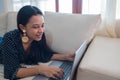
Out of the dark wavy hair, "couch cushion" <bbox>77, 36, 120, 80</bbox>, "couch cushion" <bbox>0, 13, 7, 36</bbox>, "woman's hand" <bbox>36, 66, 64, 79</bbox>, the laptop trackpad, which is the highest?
the dark wavy hair

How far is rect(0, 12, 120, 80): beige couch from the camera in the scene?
43.5 inches

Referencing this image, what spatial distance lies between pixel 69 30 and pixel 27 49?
380mm

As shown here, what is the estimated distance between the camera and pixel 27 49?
4.76ft

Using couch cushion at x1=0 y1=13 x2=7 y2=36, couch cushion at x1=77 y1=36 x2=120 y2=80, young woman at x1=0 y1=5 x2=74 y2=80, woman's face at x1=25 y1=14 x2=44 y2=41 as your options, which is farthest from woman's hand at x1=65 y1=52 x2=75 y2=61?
couch cushion at x1=0 y1=13 x2=7 y2=36

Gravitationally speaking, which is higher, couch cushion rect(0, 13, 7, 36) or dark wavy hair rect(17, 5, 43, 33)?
dark wavy hair rect(17, 5, 43, 33)

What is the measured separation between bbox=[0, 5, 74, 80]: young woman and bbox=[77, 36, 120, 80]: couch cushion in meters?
0.18

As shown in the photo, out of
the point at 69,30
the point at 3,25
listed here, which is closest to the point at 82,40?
the point at 69,30

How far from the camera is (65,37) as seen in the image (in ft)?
5.02

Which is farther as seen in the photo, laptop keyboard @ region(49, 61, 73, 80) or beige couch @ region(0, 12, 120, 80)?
laptop keyboard @ region(49, 61, 73, 80)

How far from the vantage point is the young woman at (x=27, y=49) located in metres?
1.20

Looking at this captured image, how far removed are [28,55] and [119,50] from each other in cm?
69

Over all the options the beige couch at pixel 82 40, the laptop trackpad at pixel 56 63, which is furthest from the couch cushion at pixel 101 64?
the laptop trackpad at pixel 56 63

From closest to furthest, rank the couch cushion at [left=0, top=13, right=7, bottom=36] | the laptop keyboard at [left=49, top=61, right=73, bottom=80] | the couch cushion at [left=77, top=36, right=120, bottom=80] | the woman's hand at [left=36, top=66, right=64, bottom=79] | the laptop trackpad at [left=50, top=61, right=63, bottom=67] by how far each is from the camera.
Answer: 1. the couch cushion at [left=77, top=36, right=120, bottom=80]
2. the woman's hand at [left=36, top=66, right=64, bottom=79]
3. the laptop keyboard at [left=49, top=61, right=73, bottom=80]
4. the laptop trackpad at [left=50, top=61, right=63, bottom=67]
5. the couch cushion at [left=0, top=13, right=7, bottom=36]

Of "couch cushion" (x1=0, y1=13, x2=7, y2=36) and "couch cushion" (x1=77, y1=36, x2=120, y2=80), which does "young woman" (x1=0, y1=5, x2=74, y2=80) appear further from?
"couch cushion" (x1=0, y1=13, x2=7, y2=36)
